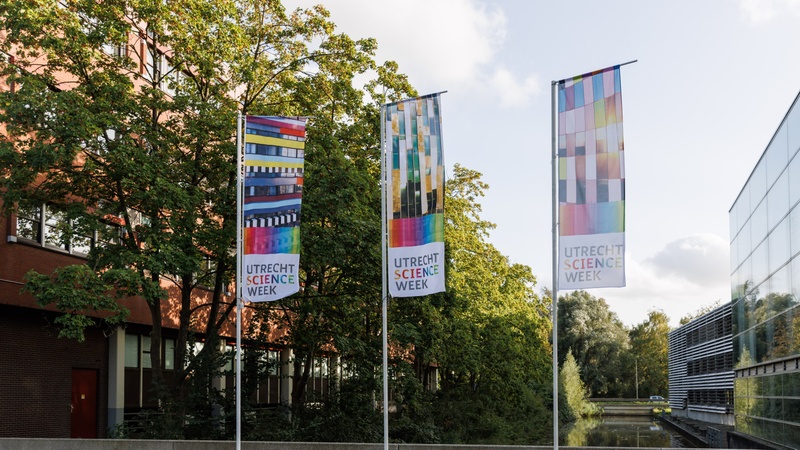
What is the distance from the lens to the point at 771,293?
31500 millimetres

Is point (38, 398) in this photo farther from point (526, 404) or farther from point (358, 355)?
point (526, 404)

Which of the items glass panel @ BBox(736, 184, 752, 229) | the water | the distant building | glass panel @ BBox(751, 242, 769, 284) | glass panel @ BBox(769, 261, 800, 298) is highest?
glass panel @ BBox(736, 184, 752, 229)

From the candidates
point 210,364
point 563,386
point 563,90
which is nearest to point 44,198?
point 210,364

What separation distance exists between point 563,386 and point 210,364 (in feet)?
198

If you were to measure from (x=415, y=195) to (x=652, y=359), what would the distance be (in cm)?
11112

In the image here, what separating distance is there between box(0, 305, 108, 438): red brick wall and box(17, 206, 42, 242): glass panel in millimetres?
2157

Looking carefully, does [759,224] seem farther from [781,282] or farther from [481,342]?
[481,342]

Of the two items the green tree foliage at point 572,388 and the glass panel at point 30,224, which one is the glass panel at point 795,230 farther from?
the green tree foliage at point 572,388

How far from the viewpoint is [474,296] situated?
42.0 metres

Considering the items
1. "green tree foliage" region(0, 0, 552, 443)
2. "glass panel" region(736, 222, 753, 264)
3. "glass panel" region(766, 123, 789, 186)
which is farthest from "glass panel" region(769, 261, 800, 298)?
"green tree foliage" region(0, 0, 552, 443)

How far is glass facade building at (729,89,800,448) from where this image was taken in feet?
90.4

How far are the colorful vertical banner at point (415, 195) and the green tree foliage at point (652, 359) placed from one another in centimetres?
10449

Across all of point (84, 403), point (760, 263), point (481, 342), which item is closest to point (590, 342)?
point (481, 342)

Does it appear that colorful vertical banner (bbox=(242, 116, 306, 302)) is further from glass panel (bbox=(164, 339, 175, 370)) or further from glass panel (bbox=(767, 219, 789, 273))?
glass panel (bbox=(164, 339, 175, 370))
